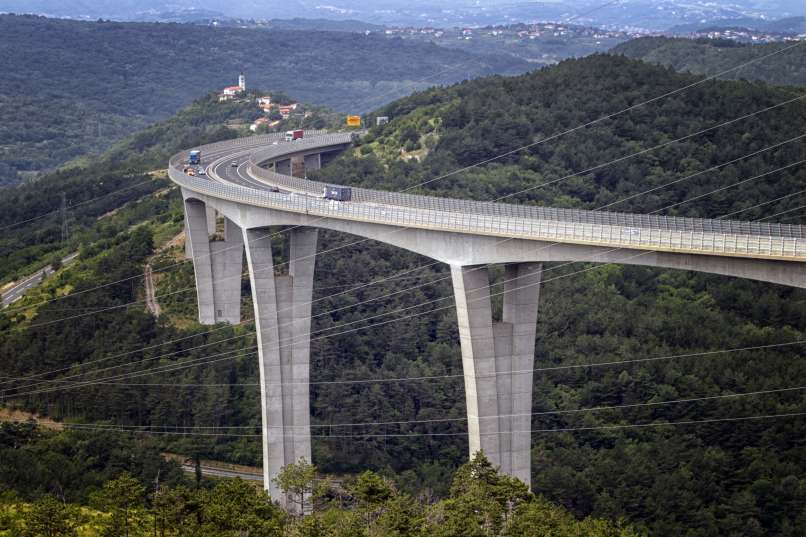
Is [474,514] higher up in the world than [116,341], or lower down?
higher up

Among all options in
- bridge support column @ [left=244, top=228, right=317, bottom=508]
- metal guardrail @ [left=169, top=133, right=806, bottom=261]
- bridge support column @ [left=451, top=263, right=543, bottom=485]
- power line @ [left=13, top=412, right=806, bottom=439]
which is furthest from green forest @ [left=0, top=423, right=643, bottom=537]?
bridge support column @ [left=244, top=228, right=317, bottom=508]

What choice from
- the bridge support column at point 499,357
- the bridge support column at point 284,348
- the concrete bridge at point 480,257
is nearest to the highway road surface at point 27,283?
the concrete bridge at point 480,257

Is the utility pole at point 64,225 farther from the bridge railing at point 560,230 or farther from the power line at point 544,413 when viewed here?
the bridge railing at point 560,230

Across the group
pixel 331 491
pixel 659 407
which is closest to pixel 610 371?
pixel 659 407

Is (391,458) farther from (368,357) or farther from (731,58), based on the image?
(731,58)

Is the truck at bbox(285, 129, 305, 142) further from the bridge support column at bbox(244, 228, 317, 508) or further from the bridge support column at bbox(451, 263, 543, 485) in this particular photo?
the bridge support column at bbox(451, 263, 543, 485)
